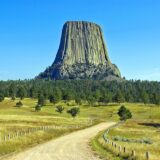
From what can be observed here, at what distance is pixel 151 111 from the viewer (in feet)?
610

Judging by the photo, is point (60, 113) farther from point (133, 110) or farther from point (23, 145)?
point (23, 145)

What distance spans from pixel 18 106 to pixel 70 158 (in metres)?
149

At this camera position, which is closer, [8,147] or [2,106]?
[8,147]

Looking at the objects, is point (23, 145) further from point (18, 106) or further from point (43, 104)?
point (43, 104)

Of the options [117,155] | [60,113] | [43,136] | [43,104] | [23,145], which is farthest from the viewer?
[43,104]

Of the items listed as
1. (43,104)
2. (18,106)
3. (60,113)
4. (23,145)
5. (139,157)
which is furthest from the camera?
(43,104)

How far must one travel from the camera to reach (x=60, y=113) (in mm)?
167000

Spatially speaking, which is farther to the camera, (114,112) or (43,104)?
(43,104)

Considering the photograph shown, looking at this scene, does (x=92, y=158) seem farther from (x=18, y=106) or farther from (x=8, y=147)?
(x=18, y=106)

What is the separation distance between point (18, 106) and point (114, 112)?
42.3 m

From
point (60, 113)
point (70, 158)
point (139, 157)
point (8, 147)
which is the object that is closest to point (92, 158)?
point (70, 158)

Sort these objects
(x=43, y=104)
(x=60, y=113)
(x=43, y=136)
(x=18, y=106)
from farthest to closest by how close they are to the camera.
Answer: (x=43, y=104)
(x=18, y=106)
(x=60, y=113)
(x=43, y=136)

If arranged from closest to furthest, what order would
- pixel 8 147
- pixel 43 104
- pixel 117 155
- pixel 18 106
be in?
pixel 117 155 → pixel 8 147 → pixel 18 106 → pixel 43 104

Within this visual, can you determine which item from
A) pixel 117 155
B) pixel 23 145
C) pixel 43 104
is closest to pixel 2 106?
pixel 43 104
